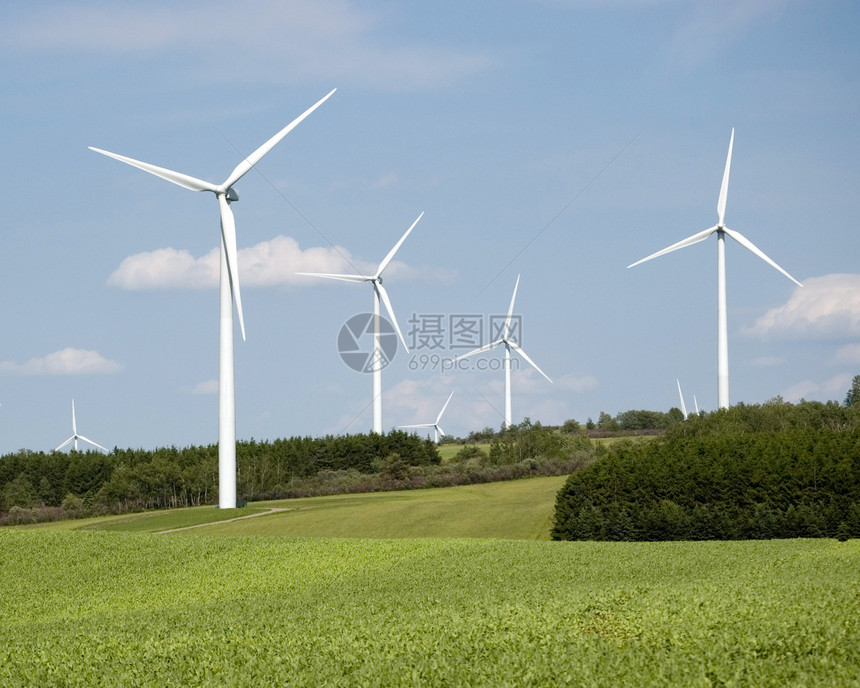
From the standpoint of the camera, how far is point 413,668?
430 inches

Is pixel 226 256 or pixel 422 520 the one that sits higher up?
pixel 226 256

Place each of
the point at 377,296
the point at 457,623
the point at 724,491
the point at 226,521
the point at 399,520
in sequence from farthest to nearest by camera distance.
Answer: the point at 377,296, the point at 226,521, the point at 399,520, the point at 724,491, the point at 457,623

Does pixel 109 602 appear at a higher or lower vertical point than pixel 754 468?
lower

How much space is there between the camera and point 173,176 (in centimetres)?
5072

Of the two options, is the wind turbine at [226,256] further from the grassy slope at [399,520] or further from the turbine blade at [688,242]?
the turbine blade at [688,242]

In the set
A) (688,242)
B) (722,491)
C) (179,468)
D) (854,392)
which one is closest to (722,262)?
(688,242)

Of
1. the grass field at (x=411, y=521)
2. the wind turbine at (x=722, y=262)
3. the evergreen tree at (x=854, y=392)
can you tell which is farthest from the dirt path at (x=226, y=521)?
the evergreen tree at (x=854, y=392)

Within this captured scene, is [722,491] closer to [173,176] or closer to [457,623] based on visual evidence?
[457,623]

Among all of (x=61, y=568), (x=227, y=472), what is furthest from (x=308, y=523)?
(x=61, y=568)

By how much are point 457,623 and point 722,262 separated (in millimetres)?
45374

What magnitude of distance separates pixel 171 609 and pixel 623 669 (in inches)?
538

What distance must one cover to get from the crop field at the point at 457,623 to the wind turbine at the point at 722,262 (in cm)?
2746

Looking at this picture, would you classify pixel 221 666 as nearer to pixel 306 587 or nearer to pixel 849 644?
pixel 849 644

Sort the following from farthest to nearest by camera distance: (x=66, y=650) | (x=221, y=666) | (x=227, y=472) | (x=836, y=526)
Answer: (x=227, y=472) → (x=836, y=526) → (x=66, y=650) → (x=221, y=666)
